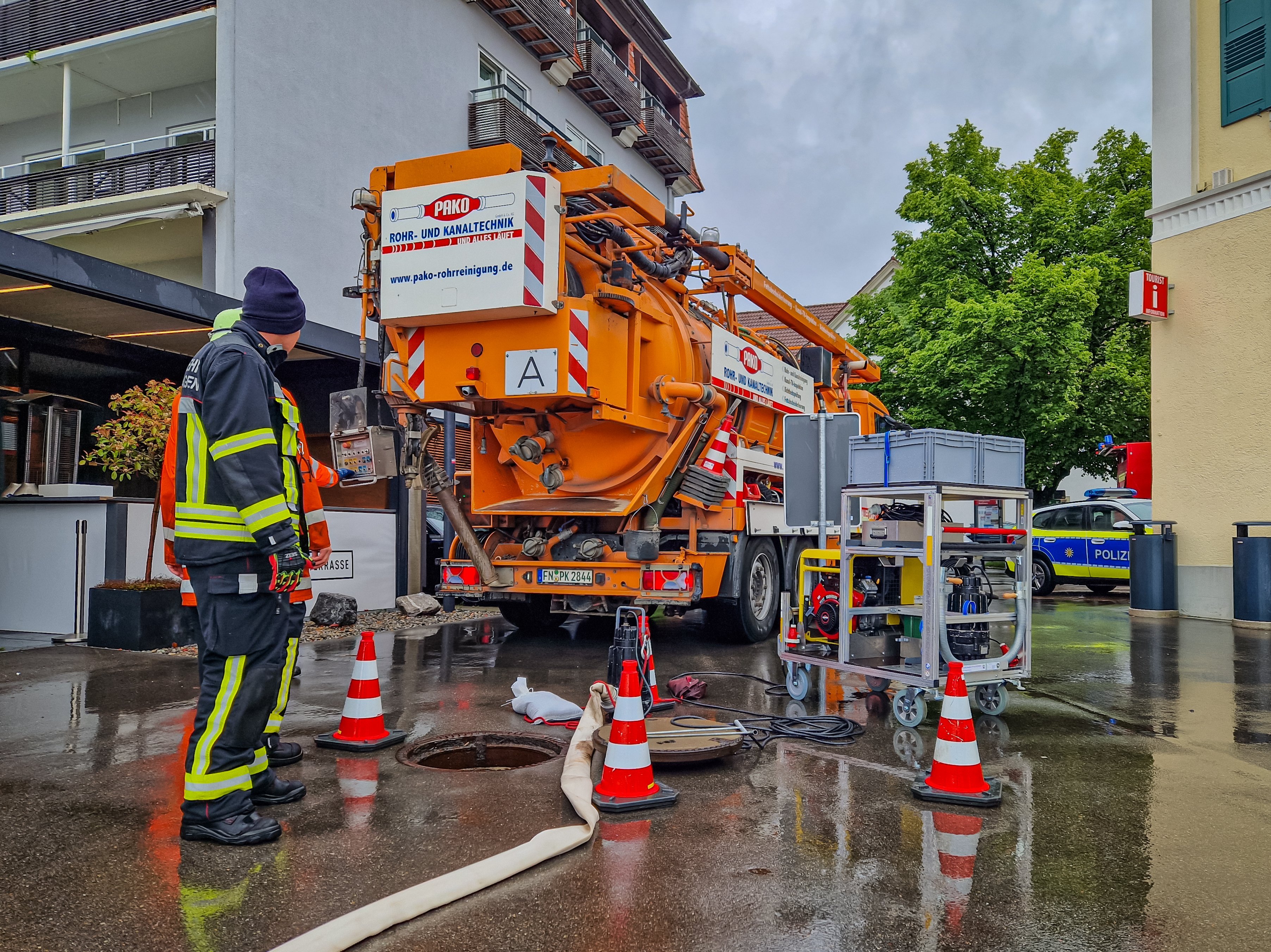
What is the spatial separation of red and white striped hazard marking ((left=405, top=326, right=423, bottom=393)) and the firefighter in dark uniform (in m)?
3.65

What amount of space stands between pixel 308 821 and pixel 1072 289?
19.9m

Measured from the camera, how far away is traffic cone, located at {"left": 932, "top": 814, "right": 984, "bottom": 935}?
2883mm

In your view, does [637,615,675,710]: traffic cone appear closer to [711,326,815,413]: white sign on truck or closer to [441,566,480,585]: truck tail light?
[441,566,480,585]: truck tail light

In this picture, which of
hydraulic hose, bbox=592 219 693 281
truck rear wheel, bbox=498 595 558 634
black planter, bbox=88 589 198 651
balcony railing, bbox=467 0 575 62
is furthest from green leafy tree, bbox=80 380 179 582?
balcony railing, bbox=467 0 575 62

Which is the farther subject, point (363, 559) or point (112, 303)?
point (363, 559)

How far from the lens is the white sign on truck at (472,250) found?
21.7ft

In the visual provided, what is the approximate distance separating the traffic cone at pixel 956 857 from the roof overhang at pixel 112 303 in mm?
6167

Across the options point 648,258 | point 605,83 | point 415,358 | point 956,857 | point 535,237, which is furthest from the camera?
point 605,83

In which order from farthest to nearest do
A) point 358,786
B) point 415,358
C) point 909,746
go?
point 415,358 → point 909,746 → point 358,786

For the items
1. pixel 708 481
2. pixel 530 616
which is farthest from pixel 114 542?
pixel 708 481

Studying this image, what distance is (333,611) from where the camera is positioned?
32.9 feet

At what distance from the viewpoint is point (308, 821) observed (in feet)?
11.9

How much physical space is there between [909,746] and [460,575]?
14.4 ft

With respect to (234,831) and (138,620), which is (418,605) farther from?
(234,831)
